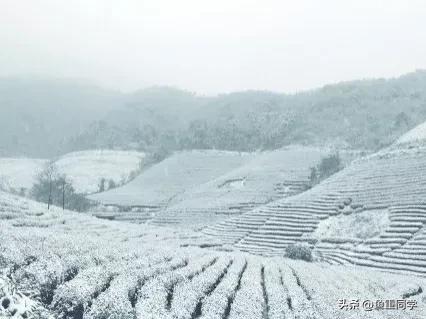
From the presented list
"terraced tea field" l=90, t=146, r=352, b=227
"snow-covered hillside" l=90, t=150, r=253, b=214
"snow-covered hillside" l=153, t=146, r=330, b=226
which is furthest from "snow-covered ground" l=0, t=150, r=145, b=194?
"snow-covered hillside" l=153, t=146, r=330, b=226

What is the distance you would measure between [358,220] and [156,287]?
108 feet

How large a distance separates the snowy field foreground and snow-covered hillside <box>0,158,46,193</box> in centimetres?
6974

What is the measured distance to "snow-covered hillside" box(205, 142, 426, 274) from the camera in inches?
1404

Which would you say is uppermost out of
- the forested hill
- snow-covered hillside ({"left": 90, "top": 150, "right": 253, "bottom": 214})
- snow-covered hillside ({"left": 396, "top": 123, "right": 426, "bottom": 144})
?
the forested hill

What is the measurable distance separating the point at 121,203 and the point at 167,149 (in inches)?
1641

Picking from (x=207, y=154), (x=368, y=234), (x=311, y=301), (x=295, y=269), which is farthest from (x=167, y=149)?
(x=311, y=301)

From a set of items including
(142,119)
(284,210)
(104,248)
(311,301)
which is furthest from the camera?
(142,119)

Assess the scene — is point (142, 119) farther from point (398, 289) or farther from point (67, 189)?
point (398, 289)

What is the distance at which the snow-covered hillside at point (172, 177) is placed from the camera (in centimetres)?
7188

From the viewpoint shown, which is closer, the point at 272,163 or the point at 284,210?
the point at 284,210

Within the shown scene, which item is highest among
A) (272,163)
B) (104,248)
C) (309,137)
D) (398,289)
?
(309,137)

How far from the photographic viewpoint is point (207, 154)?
9656 cm

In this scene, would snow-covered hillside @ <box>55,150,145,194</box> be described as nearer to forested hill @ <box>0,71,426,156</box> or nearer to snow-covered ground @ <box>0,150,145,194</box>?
snow-covered ground @ <box>0,150,145,194</box>

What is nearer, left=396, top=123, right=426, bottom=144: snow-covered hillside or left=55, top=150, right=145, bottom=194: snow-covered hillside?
left=396, top=123, right=426, bottom=144: snow-covered hillside
